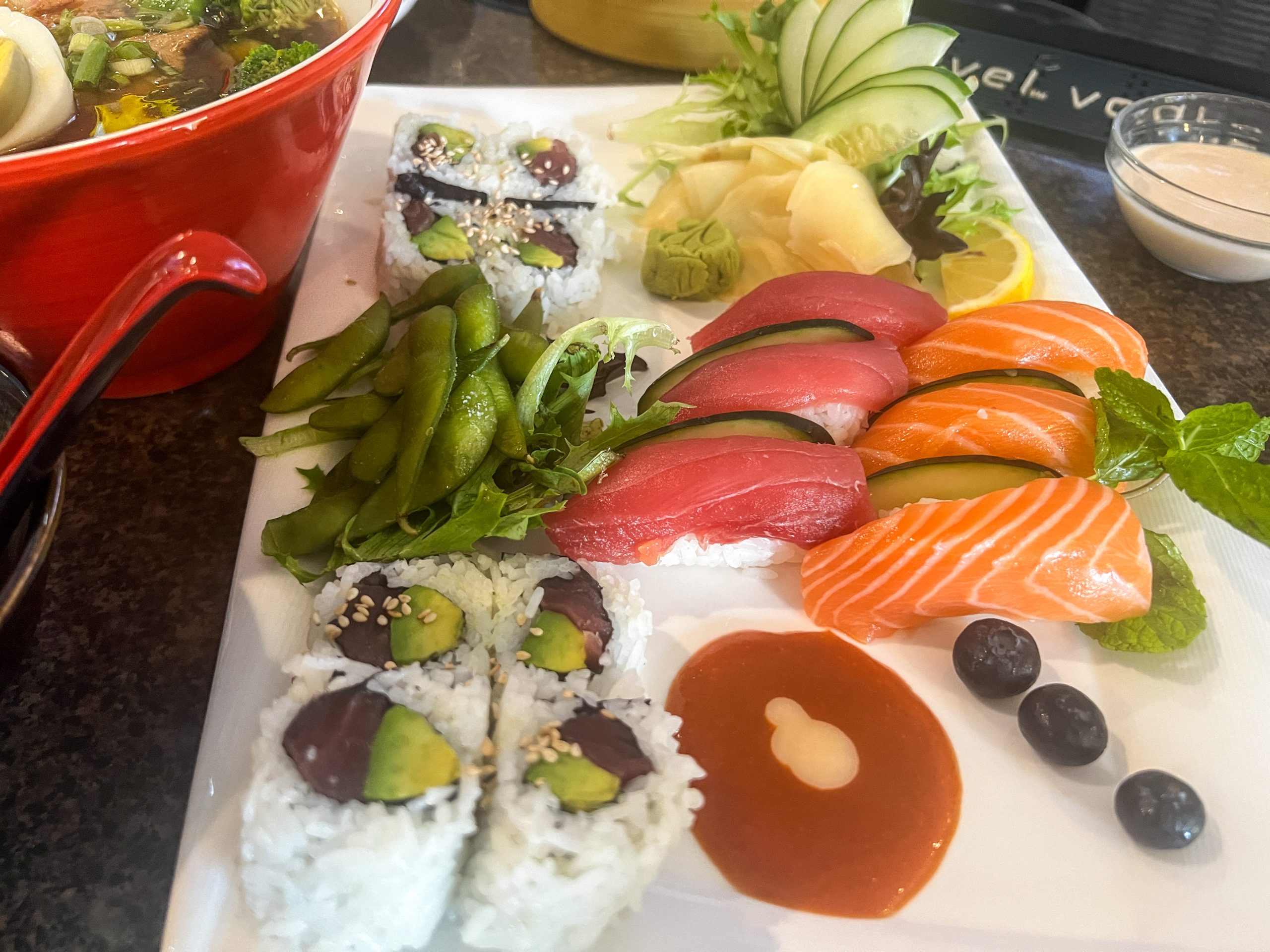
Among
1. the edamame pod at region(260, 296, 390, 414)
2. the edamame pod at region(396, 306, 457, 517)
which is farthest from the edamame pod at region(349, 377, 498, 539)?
the edamame pod at region(260, 296, 390, 414)

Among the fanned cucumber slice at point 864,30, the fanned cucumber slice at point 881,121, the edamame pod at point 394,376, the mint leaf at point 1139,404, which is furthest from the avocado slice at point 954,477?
the fanned cucumber slice at point 864,30

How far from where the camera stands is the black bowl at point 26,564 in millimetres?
920

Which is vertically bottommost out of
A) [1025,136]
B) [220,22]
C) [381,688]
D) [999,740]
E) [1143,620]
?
[999,740]

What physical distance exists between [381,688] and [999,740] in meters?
0.99

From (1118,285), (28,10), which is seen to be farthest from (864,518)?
(28,10)

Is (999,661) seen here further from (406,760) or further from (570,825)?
(406,760)

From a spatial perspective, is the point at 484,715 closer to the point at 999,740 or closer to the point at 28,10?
the point at 999,740

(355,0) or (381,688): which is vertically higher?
(355,0)

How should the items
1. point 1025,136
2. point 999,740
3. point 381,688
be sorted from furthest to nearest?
point 1025,136, point 999,740, point 381,688

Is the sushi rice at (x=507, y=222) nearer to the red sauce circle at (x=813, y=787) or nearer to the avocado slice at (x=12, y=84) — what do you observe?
the avocado slice at (x=12, y=84)

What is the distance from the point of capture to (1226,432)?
1485 millimetres

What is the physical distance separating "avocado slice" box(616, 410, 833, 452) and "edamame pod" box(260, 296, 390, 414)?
532 millimetres

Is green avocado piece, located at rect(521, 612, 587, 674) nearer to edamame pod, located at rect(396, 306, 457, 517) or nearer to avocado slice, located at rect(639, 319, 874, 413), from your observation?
edamame pod, located at rect(396, 306, 457, 517)

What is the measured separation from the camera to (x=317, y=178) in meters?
1.38
